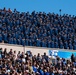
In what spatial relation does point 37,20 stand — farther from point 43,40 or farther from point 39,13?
point 43,40

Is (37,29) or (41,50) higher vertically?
(37,29)

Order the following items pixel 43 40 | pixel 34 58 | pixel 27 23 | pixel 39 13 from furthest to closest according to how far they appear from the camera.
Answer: pixel 39 13, pixel 27 23, pixel 43 40, pixel 34 58

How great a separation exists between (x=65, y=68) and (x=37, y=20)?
1219 cm

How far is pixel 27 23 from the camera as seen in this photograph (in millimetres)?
43219

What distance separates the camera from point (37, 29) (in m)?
42.4

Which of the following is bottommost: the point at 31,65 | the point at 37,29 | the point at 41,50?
the point at 31,65

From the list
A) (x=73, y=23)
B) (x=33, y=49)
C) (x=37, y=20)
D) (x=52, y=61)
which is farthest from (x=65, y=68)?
(x=73, y=23)

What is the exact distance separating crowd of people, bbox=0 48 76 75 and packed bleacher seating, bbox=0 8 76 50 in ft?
9.04

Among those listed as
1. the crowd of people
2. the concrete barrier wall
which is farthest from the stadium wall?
the crowd of people

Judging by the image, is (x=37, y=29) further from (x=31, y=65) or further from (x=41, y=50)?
(x=31, y=65)

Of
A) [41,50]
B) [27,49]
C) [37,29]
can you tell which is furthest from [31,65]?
[37,29]

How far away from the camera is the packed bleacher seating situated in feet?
127

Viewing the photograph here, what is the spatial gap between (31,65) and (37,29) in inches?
420

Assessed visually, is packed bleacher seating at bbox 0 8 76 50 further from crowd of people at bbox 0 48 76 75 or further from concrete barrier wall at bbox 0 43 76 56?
crowd of people at bbox 0 48 76 75
